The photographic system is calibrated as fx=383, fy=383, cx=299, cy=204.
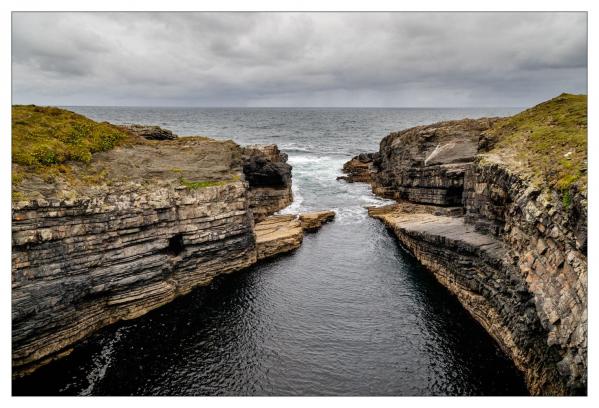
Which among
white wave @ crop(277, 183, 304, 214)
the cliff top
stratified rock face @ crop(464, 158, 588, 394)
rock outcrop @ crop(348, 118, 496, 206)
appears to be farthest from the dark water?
white wave @ crop(277, 183, 304, 214)

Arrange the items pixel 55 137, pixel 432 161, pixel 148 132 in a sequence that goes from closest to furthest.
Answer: pixel 55 137 → pixel 148 132 → pixel 432 161

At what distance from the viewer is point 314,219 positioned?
59.8 meters

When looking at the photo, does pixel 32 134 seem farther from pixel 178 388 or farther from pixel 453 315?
pixel 453 315

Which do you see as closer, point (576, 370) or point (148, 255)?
point (576, 370)

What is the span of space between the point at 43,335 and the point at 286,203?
1792 inches

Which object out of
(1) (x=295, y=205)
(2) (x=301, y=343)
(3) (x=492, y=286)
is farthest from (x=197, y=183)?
(1) (x=295, y=205)

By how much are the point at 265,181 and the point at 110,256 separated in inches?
1428

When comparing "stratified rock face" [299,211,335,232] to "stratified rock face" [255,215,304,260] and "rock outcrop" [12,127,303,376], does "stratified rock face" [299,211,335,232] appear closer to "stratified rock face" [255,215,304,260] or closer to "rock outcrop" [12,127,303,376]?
"stratified rock face" [255,215,304,260]

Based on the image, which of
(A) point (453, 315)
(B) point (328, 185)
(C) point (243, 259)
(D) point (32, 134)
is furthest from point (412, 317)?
(B) point (328, 185)

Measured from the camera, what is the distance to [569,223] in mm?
22812

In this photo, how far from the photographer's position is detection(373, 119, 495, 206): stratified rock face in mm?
55812

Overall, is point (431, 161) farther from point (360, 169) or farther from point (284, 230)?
point (360, 169)

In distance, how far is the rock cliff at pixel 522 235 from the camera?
21766 mm

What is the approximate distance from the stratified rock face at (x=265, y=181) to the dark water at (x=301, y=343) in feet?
59.9
